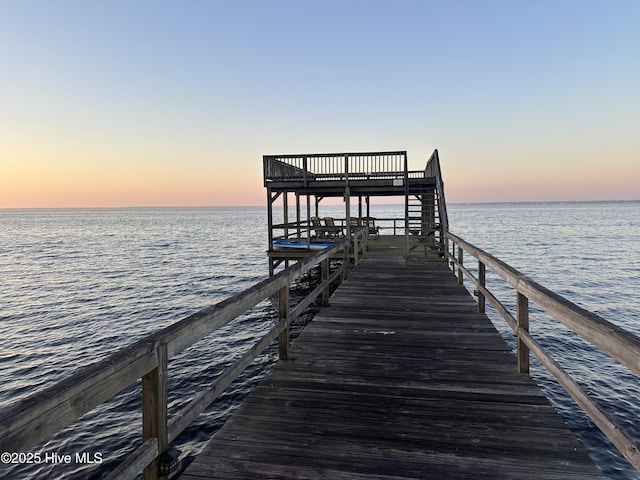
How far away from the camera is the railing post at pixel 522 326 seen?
3631mm

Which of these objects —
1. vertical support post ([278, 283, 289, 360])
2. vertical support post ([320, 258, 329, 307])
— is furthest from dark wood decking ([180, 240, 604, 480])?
vertical support post ([320, 258, 329, 307])

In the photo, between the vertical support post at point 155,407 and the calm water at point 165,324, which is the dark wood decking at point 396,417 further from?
the calm water at point 165,324

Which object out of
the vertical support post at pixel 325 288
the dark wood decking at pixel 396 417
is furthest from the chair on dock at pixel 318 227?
the dark wood decking at pixel 396 417

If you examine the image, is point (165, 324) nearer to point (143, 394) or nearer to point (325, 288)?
point (325, 288)

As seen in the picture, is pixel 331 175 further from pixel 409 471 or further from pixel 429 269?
pixel 409 471

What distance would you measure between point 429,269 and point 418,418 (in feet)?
27.3

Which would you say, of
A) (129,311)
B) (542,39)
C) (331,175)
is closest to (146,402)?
(331,175)

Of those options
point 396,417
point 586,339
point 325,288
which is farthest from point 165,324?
point 586,339

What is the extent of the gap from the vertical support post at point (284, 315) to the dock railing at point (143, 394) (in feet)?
2.22

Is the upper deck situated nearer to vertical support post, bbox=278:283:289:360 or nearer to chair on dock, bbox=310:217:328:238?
chair on dock, bbox=310:217:328:238

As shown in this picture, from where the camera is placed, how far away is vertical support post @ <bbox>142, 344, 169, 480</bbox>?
2006mm

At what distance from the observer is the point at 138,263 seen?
1302 inches

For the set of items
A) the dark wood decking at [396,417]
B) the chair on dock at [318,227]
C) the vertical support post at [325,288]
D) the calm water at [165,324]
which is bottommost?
the calm water at [165,324]

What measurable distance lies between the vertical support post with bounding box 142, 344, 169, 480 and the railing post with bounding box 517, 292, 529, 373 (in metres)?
3.25
